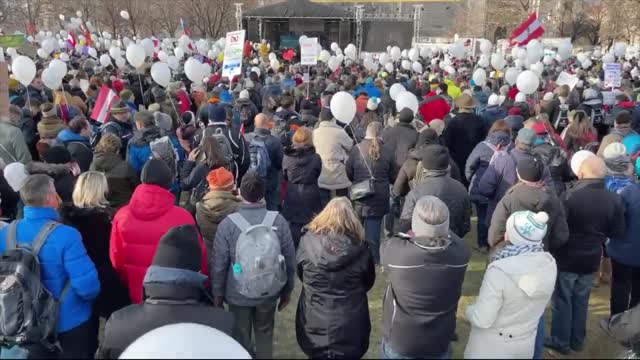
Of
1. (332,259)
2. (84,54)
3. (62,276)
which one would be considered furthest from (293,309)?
(84,54)

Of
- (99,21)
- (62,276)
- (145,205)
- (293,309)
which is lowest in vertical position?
(293,309)

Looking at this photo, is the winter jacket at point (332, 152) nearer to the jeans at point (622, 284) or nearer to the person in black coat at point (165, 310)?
the jeans at point (622, 284)

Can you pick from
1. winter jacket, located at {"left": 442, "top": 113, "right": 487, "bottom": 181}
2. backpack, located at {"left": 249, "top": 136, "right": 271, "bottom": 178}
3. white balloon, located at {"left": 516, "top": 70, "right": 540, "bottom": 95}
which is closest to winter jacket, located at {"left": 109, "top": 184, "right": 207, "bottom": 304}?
backpack, located at {"left": 249, "top": 136, "right": 271, "bottom": 178}

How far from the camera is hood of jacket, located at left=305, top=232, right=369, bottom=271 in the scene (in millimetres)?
3193

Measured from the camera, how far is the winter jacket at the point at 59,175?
14.2 feet

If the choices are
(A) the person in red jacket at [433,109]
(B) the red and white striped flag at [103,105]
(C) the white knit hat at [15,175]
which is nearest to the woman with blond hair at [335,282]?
(C) the white knit hat at [15,175]

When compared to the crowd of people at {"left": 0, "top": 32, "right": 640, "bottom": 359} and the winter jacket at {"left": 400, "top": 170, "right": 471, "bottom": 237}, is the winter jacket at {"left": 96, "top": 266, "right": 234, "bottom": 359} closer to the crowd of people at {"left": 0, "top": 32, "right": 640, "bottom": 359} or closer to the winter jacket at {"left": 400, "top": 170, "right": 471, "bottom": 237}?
the crowd of people at {"left": 0, "top": 32, "right": 640, "bottom": 359}

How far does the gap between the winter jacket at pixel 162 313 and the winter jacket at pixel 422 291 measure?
107 centimetres

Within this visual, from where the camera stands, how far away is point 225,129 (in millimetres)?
5965

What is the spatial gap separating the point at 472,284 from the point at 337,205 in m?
2.90

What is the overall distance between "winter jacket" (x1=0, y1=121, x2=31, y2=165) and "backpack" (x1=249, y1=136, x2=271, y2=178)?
2388 millimetres

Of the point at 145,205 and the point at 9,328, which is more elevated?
the point at 145,205

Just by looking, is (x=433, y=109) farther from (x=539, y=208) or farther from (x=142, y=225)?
(x=142, y=225)

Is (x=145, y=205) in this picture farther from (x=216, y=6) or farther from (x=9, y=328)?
(x=216, y=6)
